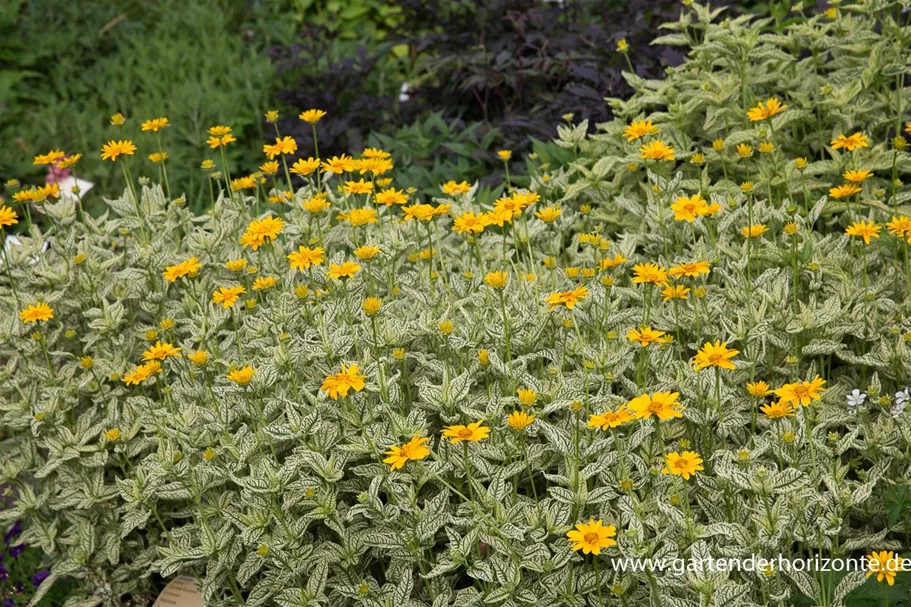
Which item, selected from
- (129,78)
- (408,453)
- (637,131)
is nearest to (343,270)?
(408,453)

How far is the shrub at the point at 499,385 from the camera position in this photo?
1.88 meters

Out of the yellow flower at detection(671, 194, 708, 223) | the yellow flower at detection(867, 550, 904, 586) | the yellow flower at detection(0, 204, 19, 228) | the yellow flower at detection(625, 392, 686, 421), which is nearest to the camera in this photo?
the yellow flower at detection(867, 550, 904, 586)

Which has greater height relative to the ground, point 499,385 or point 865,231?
point 865,231

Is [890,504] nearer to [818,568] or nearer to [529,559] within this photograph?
[818,568]

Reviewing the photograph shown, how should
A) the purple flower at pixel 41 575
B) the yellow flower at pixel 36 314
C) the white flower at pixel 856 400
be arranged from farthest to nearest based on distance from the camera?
the purple flower at pixel 41 575, the yellow flower at pixel 36 314, the white flower at pixel 856 400

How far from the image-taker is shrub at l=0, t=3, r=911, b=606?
1.88m

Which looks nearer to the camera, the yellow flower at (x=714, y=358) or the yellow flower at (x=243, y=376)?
the yellow flower at (x=714, y=358)

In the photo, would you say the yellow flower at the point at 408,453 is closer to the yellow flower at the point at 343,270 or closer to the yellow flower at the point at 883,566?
the yellow flower at the point at 343,270

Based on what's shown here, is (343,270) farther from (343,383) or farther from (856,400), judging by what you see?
(856,400)

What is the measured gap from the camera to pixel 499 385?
213 centimetres

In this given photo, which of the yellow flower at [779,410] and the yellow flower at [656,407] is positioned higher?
the yellow flower at [656,407]

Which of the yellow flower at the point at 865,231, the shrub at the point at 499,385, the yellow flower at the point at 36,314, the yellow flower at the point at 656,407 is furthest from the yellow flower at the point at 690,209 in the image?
the yellow flower at the point at 36,314

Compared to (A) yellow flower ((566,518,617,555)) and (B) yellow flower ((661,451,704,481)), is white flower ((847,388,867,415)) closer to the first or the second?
(B) yellow flower ((661,451,704,481))

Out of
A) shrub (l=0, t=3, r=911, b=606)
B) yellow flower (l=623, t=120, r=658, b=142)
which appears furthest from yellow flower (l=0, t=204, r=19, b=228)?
yellow flower (l=623, t=120, r=658, b=142)
